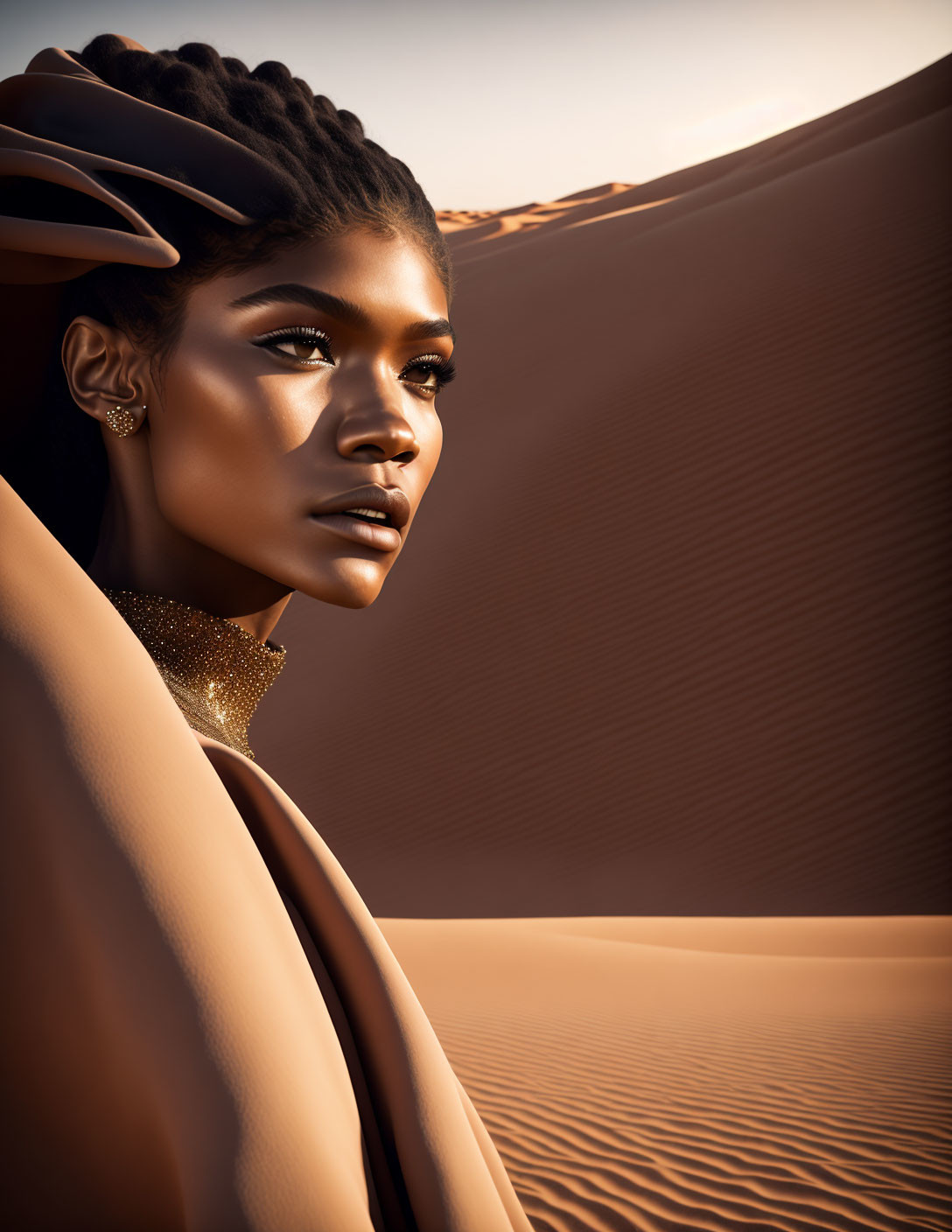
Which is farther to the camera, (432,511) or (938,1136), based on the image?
(432,511)

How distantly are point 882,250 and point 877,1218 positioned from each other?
16.0 m

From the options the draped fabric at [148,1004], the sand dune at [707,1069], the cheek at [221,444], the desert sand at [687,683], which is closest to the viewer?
the draped fabric at [148,1004]

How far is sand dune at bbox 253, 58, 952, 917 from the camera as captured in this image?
1295cm

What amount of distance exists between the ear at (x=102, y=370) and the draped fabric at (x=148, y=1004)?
0.47 metres

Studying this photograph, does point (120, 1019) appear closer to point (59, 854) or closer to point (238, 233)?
point (59, 854)

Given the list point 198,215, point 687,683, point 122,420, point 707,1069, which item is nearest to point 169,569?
point 122,420

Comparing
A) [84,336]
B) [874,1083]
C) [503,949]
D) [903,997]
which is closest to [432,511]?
[503,949]

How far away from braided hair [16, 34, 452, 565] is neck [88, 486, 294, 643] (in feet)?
0.41

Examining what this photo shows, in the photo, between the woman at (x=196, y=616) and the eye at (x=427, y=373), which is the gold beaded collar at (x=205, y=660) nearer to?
the woman at (x=196, y=616)

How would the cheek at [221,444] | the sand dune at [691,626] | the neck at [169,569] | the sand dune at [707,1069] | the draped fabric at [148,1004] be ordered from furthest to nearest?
1. the sand dune at [691,626]
2. the sand dune at [707,1069]
3. the neck at [169,569]
4. the cheek at [221,444]
5. the draped fabric at [148,1004]

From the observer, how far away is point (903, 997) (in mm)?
7273

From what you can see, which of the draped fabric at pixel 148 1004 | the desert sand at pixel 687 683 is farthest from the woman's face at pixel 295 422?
the desert sand at pixel 687 683

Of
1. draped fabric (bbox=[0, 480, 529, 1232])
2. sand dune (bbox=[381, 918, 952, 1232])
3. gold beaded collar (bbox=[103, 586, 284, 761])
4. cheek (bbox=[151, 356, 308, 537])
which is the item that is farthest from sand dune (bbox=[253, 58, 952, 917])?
draped fabric (bbox=[0, 480, 529, 1232])

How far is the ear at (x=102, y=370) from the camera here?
1437 millimetres
